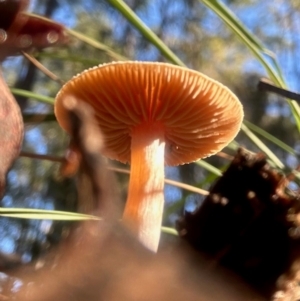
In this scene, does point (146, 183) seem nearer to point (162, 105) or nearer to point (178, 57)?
point (162, 105)

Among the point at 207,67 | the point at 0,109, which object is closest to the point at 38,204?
the point at 207,67

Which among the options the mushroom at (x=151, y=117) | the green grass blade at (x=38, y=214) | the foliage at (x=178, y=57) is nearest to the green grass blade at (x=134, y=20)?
the mushroom at (x=151, y=117)

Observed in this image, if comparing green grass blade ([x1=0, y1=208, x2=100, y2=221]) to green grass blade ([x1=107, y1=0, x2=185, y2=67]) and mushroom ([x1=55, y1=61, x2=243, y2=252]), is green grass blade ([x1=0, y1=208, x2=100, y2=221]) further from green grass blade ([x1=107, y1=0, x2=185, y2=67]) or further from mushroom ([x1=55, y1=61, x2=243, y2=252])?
green grass blade ([x1=107, y1=0, x2=185, y2=67])

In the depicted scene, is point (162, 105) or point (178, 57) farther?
point (178, 57)

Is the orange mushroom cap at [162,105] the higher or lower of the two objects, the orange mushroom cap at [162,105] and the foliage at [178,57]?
the higher

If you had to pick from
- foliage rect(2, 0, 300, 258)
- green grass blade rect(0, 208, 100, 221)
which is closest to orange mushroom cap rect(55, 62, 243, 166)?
green grass blade rect(0, 208, 100, 221)

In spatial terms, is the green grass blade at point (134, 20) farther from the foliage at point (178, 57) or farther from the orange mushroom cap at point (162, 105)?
the foliage at point (178, 57)

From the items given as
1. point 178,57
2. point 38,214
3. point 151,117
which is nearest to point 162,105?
point 151,117

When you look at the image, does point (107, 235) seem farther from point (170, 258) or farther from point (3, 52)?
point (3, 52)
